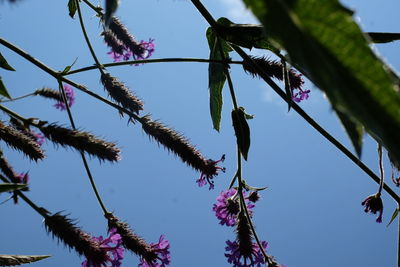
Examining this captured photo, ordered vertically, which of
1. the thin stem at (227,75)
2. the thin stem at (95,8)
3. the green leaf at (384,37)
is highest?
the thin stem at (95,8)

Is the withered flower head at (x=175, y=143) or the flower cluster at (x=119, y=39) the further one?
the flower cluster at (x=119, y=39)

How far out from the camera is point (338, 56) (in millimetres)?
418

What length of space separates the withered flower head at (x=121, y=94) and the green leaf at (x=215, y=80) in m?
0.53

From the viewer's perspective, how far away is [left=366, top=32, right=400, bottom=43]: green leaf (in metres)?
1.32

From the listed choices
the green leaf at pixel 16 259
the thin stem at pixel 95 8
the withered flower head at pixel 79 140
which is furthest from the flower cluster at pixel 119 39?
the green leaf at pixel 16 259

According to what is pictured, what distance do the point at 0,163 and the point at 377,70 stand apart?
68.0 inches

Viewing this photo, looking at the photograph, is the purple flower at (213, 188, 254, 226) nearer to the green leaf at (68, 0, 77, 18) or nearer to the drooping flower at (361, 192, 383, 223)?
the drooping flower at (361, 192, 383, 223)

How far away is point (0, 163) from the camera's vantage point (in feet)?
5.82

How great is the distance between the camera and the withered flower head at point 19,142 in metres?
1.67

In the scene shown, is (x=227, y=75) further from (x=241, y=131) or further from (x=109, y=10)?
(x=109, y=10)

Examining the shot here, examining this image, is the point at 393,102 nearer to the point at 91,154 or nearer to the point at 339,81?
the point at 339,81

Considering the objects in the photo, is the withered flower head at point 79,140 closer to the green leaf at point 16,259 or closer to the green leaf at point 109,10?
the green leaf at point 16,259

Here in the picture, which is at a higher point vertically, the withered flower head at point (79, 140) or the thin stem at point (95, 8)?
the thin stem at point (95, 8)

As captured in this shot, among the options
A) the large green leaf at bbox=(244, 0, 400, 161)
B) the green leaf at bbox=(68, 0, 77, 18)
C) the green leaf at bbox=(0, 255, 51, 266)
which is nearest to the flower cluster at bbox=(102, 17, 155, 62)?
the green leaf at bbox=(68, 0, 77, 18)
